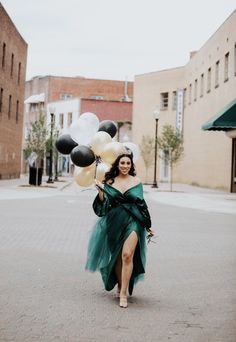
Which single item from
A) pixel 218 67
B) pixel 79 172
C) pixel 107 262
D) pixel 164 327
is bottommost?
pixel 164 327

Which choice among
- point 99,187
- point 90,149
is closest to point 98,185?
point 99,187

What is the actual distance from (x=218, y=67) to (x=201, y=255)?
26.8 metres

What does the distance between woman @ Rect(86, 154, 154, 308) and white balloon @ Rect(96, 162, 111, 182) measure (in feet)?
0.57

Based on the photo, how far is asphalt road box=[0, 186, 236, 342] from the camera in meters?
4.86

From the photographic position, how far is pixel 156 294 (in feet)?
21.2

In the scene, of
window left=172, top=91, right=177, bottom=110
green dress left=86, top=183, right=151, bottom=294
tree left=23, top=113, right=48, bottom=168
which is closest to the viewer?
green dress left=86, top=183, right=151, bottom=294

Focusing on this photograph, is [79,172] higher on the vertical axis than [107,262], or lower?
higher

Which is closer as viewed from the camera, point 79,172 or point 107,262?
point 107,262

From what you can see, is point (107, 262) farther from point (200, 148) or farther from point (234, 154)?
point (200, 148)

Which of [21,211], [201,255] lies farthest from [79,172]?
[21,211]

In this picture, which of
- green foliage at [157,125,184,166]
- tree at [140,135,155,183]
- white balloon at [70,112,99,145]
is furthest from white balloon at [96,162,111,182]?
tree at [140,135,155,183]

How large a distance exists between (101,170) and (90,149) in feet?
0.98

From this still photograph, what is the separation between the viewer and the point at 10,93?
131 feet

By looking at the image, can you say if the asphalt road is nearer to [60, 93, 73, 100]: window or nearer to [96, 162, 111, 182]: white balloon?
[96, 162, 111, 182]: white balloon
